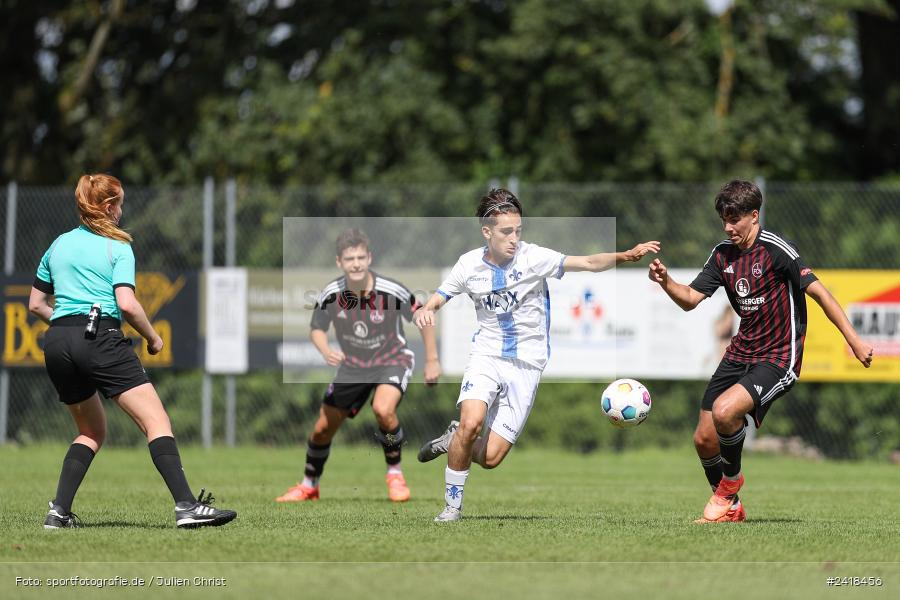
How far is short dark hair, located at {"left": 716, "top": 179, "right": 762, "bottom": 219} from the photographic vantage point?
8008mm

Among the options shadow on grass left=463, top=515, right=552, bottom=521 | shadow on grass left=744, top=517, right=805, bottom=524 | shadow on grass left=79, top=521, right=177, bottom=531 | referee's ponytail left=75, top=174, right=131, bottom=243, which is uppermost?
referee's ponytail left=75, top=174, right=131, bottom=243

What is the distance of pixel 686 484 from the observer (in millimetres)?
12469

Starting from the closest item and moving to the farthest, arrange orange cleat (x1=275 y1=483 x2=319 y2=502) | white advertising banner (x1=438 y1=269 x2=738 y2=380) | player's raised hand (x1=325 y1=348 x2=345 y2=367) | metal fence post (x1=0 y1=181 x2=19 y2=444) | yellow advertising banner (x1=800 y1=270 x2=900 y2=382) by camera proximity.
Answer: player's raised hand (x1=325 y1=348 x2=345 y2=367)
orange cleat (x1=275 y1=483 x2=319 y2=502)
yellow advertising banner (x1=800 y1=270 x2=900 y2=382)
white advertising banner (x1=438 y1=269 x2=738 y2=380)
metal fence post (x1=0 y1=181 x2=19 y2=444)

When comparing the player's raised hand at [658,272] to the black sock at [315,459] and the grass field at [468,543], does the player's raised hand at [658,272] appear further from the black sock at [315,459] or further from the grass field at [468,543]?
the black sock at [315,459]

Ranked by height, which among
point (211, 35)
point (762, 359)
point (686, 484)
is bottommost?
point (686, 484)


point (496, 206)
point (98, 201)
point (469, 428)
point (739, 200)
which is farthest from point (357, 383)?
point (739, 200)

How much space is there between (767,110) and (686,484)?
8.74 meters

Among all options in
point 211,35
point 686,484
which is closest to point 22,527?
point 686,484

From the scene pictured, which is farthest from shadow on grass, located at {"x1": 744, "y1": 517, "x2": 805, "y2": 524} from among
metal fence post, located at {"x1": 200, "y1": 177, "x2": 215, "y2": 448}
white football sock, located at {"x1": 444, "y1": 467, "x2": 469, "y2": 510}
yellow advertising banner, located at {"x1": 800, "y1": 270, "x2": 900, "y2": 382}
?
metal fence post, located at {"x1": 200, "y1": 177, "x2": 215, "y2": 448}

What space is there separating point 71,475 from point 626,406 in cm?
347

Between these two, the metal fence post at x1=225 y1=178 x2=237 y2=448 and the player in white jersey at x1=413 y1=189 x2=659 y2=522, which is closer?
the player in white jersey at x1=413 y1=189 x2=659 y2=522

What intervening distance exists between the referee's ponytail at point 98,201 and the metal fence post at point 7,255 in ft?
30.9

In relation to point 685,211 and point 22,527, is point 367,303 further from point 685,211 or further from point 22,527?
point 685,211

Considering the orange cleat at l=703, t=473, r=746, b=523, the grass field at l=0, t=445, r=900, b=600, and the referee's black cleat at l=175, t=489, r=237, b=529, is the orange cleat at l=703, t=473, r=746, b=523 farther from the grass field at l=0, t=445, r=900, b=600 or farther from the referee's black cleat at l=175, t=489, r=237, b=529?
the referee's black cleat at l=175, t=489, r=237, b=529
